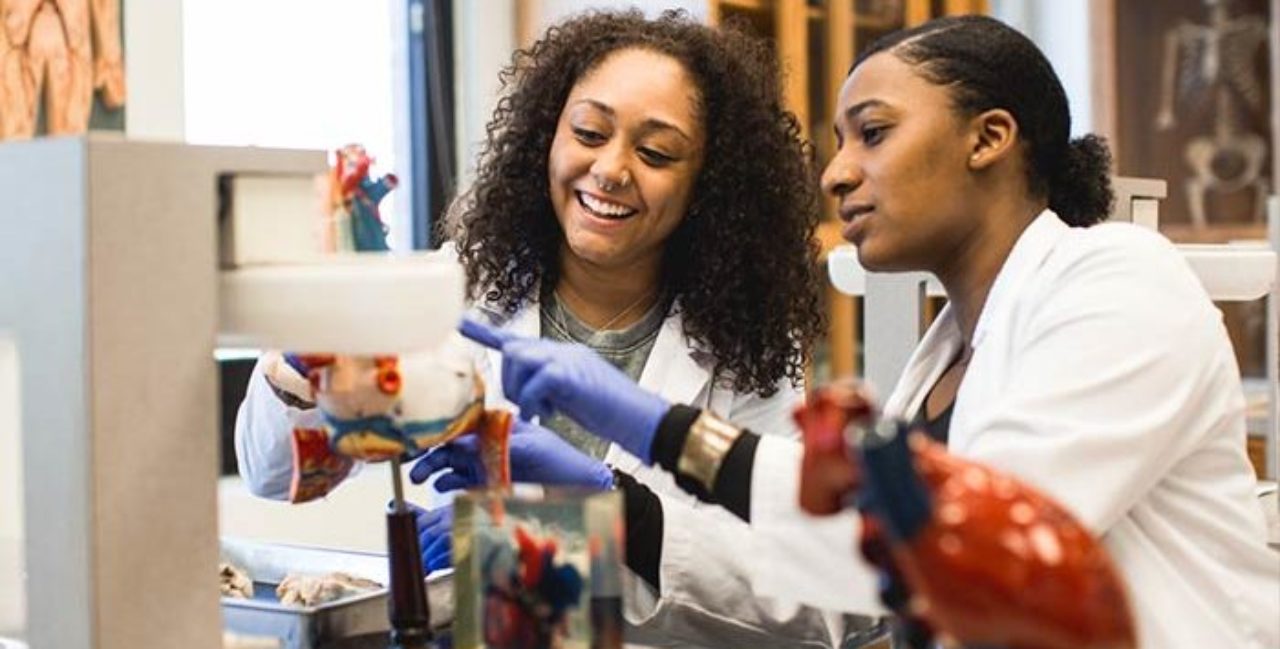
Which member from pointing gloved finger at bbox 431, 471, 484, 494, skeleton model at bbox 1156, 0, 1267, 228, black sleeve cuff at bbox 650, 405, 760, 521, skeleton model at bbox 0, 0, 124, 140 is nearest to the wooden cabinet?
skeleton model at bbox 1156, 0, 1267, 228

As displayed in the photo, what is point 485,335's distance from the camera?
49.2 inches

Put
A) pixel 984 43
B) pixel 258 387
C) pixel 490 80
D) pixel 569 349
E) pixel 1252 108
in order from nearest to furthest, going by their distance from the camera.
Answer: pixel 569 349, pixel 984 43, pixel 258 387, pixel 490 80, pixel 1252 108

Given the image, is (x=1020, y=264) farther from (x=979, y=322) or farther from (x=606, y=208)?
(x=606, y=208)

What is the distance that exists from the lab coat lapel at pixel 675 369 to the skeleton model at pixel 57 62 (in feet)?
3.62

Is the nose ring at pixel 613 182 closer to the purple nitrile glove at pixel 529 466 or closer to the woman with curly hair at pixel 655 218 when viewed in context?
the woman with curly hair at pixel 655 218

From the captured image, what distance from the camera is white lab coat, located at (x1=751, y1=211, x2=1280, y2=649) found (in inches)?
47.3

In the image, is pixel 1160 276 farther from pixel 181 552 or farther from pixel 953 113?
pixel 181 552

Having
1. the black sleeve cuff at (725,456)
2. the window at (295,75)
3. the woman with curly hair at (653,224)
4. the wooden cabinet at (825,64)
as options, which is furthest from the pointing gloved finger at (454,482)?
the wooden cabinet at (825,64)

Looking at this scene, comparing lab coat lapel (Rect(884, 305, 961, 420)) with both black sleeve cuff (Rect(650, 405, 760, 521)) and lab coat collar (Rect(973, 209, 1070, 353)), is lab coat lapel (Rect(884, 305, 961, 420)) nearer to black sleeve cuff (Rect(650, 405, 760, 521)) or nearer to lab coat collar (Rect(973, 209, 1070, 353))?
lab coat collar (Rect(973, 209, 1070, 353))

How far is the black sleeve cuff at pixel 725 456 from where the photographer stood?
3.84 ft

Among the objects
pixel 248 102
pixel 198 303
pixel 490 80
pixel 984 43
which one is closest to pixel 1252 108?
pixel 490 80

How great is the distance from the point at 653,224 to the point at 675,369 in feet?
0.57

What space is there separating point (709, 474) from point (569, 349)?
177 millimetres

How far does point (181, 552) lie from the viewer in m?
1.08
